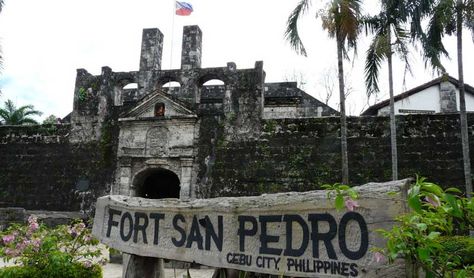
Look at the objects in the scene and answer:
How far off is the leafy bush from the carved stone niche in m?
5.81

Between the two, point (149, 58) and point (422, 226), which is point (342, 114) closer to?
point (149, 58)

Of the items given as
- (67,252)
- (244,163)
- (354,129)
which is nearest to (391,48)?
(354,129)

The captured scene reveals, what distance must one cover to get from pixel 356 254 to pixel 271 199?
0.63 m

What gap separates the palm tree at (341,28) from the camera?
8492 mm

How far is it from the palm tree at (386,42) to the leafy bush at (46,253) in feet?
22.6

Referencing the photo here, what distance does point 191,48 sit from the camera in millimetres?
11461

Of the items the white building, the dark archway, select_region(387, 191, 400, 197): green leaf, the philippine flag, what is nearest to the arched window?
the dark archway

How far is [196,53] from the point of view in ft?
37.4

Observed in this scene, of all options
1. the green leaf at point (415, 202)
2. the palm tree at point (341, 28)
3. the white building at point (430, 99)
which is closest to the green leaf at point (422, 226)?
the green leaf at point (415, 202)

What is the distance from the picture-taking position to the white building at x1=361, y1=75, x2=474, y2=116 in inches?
575

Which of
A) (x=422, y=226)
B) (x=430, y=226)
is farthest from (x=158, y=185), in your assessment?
(x=422, y=226)

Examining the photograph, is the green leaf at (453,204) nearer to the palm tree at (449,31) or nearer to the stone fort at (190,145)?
the palm tree at (449,31)

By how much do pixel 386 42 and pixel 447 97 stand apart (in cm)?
638

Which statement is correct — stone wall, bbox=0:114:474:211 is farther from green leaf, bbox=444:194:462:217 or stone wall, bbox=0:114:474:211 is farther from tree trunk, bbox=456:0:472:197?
green leaf, bbox=444:194:462:217
